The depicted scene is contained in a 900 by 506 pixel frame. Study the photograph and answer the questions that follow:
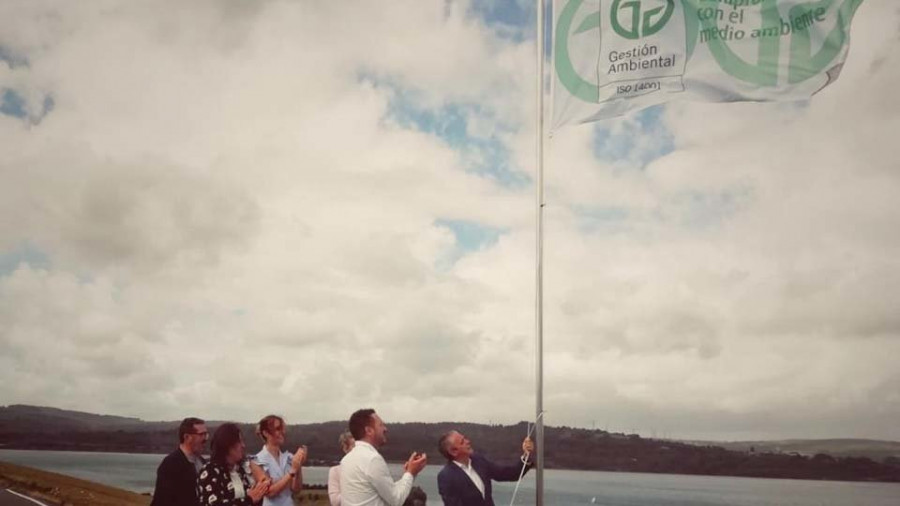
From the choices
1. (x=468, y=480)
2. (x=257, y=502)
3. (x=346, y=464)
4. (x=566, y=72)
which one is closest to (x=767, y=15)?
(x=566, y=72)

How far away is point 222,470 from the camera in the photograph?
18.7 ft

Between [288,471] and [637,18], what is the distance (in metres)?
5.12

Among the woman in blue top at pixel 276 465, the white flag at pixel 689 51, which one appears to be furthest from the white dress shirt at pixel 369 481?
the white flag at pixel 689 51

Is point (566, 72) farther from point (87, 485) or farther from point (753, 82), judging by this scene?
point (87, 485)

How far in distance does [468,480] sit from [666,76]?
403cm

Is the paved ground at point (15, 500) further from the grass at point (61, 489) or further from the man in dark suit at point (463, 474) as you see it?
the man in dark suit at point (463, 474)

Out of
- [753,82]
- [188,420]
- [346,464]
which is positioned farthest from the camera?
[753,82]

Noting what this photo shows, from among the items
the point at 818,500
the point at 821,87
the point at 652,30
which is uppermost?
the point at 652,30

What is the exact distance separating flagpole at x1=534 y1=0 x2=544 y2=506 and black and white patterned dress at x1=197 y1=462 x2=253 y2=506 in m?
2.30

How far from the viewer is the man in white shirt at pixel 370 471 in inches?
196

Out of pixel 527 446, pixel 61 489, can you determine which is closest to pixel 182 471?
pixel 527 446

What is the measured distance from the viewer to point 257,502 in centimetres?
596

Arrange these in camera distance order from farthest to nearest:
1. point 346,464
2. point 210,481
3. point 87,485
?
1. point 87,485
2. point 210,481
3. point 346,464

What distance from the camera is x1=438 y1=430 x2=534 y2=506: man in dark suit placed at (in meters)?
5.95
